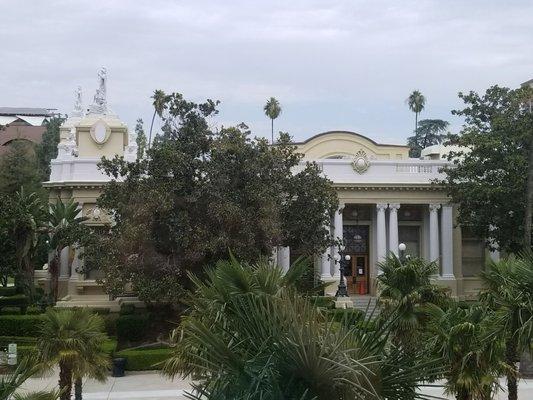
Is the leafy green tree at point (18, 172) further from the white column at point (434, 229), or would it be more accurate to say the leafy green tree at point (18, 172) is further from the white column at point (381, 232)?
the white column at point (434, 229)

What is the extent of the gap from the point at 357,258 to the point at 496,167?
11.9 meters

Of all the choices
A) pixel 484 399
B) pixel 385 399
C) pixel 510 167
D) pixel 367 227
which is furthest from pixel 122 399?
→ pixel 367 227

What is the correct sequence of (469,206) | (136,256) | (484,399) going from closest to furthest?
(484,399) → (136,256) → (469,206)

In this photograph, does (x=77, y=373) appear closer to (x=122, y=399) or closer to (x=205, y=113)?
(x=122, y=399)

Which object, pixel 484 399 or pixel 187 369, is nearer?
pixel 187 369

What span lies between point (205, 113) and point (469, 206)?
630 inches

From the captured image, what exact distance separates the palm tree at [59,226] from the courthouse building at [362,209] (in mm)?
1427

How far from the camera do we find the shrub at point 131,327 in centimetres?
3362

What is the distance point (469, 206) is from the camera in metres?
39.8

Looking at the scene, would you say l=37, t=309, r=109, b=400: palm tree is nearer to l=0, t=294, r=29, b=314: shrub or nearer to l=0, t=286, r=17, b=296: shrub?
l=0, t=294, r=29, b=314: shrub

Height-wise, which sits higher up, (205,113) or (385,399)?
(205,113)

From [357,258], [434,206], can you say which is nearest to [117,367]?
[357,258]

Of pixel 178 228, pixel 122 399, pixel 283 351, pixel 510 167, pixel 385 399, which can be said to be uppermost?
pixel 510 167

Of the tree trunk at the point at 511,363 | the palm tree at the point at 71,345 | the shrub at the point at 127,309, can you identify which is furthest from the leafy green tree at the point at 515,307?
the shrub at the point at 127,309
